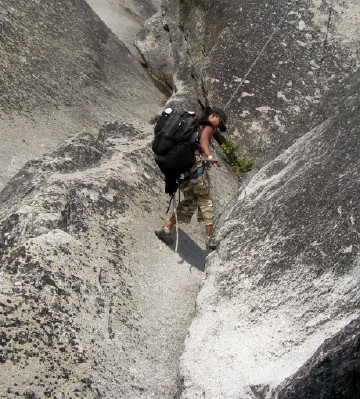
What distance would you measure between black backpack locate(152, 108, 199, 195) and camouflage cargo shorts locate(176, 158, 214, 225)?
0.44m

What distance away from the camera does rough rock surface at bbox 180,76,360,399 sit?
7.29m

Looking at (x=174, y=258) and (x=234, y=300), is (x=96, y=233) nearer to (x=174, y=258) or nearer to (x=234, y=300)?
(x=174, y=258)

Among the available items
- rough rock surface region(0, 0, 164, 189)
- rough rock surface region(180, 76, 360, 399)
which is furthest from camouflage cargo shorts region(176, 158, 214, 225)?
rough rock surface region(0, 0, 164, 189)

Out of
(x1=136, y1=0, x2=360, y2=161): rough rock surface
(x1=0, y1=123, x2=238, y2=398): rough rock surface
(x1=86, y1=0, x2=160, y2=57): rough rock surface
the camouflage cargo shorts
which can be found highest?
(x1=136, y1=0, x2=360, y2=161): rough rock surface

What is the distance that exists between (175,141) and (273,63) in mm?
6646

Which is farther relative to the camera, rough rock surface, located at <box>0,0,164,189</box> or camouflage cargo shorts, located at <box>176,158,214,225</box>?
rough rock surface, located at <box>0,0,164,189</box>

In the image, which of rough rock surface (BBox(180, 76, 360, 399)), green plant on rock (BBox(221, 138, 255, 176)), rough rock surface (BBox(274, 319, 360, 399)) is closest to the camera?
rough rock surface (BBox(274, 319, 360, 399))

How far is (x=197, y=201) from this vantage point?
10859mm

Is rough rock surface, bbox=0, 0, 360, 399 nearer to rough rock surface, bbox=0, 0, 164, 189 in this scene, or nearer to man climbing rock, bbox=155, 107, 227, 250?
rough rock surface, bbox=0, 0, 164, 189

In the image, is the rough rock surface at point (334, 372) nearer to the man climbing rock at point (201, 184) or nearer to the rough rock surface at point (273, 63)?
the man climbing rock at point (201, 184)

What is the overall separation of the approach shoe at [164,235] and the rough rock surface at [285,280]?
1.20 m

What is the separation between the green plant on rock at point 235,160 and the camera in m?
14.7

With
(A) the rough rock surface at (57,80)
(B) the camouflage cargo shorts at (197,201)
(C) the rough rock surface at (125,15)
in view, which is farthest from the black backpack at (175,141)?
(C) the rough rock surface at (125,15)

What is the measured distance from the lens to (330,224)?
835 cm
